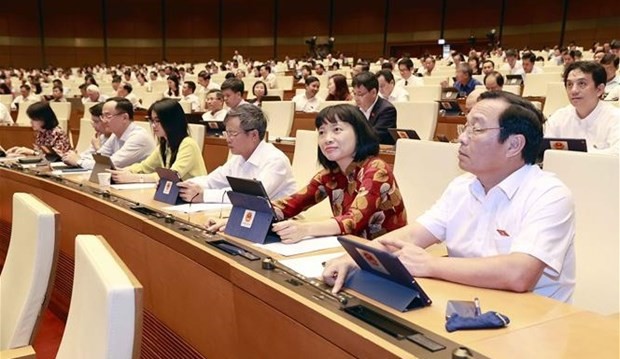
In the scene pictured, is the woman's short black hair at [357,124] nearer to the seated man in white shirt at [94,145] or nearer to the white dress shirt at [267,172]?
the white dress shirt at [267,172]

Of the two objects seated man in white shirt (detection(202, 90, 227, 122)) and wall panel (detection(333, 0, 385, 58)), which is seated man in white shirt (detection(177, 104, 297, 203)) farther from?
wall panel (detection(333, 0, 385, 58))

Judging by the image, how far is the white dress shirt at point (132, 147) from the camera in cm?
354

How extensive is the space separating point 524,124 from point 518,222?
0.25m

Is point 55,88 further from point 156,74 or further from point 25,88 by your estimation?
point 156,74

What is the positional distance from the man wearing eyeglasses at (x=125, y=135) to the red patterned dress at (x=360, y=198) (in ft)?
5.71

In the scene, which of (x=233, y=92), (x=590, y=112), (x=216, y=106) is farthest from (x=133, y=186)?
(x=216, y=106)

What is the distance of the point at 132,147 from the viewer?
140 inches

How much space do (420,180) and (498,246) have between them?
2.57 ft

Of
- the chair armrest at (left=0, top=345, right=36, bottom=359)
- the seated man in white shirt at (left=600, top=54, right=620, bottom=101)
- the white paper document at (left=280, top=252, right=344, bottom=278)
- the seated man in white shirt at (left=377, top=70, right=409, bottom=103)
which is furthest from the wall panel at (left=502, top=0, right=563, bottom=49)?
the chair armrest at (left=0, top=345, right=36, bottom=359)

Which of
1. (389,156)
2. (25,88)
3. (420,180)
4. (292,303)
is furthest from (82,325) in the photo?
(25,88)

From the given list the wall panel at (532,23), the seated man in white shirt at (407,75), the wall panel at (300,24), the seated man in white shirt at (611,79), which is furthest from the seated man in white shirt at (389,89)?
the wall panel at (300,24)

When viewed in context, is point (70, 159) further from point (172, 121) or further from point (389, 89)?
point (389, 89)

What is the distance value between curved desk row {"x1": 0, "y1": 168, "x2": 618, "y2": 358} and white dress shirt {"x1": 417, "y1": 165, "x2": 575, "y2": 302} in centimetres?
15

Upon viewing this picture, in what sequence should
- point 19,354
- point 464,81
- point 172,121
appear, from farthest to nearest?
point 464,81 → point 172,121 → point 19,354
